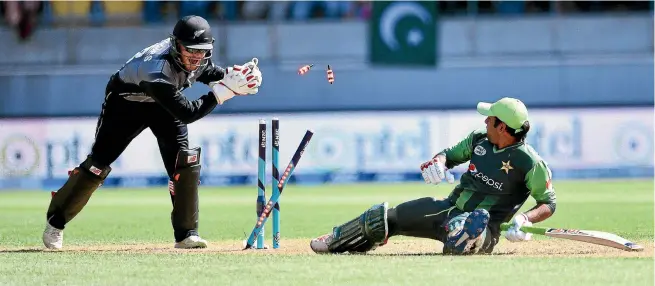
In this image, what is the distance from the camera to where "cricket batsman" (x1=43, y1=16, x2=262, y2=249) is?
1022cm

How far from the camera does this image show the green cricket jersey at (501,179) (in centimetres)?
951

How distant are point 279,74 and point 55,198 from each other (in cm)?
1579

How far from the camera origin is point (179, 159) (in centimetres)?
1060

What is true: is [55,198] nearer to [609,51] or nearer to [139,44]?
[139,44]

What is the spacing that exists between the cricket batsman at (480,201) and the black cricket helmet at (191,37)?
1.77 metres

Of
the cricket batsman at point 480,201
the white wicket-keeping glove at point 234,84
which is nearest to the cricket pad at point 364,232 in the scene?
the cricket batsman at point 480,201

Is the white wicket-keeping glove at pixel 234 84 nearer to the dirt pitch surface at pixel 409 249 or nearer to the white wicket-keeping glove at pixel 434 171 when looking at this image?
the dirt pitch surface at pixel 409 249

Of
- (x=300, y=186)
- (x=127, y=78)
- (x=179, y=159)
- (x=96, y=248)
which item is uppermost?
(x=127, y=78)

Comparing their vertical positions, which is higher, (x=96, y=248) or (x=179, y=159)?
(x=179, y=159)

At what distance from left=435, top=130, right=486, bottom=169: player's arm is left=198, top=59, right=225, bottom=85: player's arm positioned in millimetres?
2141

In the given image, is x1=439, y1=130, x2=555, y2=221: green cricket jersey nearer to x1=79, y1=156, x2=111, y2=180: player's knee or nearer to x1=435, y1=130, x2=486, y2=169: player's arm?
x1=435, y1=130, x2=486, y2=169: player's arm

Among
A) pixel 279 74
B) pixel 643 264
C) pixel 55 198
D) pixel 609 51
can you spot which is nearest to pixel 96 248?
pixel 55 198

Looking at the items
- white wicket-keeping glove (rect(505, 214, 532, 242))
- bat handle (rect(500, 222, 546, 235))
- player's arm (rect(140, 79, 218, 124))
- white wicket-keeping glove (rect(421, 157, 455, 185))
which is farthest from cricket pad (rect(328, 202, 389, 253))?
player's arm (rect(140, 79, 218, 124))

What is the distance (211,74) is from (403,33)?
53.1 ft
